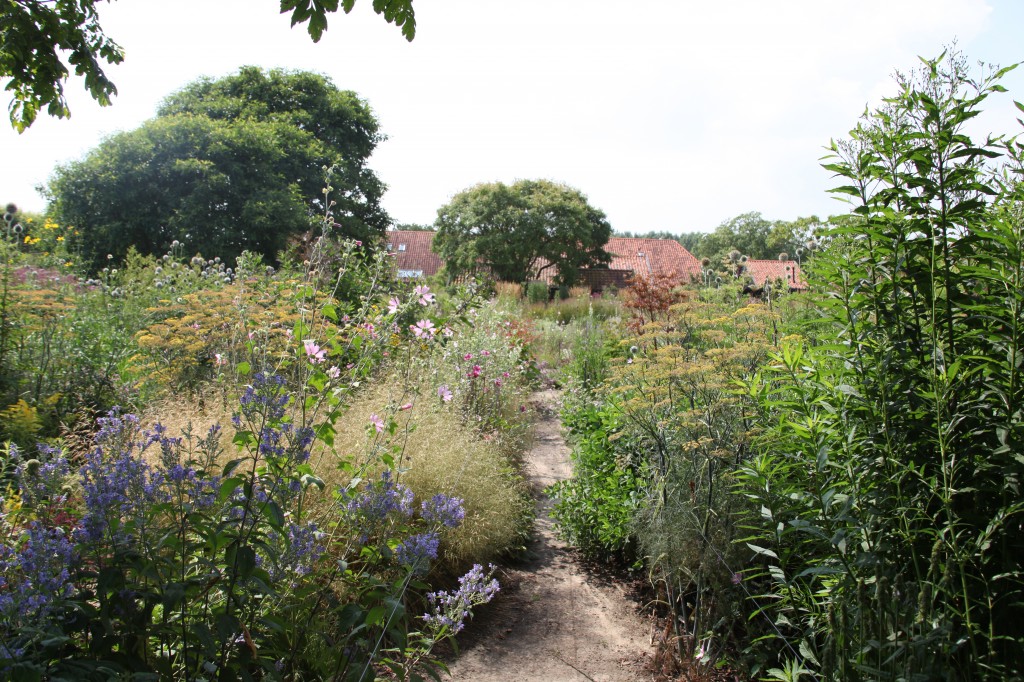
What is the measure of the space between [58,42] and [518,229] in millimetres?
29525

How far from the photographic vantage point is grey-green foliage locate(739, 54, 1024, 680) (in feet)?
5.79

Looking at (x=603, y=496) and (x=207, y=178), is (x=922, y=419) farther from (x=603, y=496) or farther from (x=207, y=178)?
(x=207, y=178)

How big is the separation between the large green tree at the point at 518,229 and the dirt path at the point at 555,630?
28.3 metres

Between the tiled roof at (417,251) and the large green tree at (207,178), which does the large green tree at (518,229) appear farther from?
the tiled roof at (417,251)

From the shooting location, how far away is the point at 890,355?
6.38 ft

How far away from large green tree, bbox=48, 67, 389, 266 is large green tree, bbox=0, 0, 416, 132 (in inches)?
674

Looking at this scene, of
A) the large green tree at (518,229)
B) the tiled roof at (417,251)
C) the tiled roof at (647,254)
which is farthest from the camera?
the tiled roof at (417,251)

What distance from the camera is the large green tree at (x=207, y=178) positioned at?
20.8 m

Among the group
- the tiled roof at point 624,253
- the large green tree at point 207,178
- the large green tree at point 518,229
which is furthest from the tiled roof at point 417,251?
the large green tree at point 207,178

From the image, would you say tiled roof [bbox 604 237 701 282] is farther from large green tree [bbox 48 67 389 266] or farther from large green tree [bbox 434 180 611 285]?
large green tree [bbox 48 67 389 266]

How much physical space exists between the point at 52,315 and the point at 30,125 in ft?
6.82

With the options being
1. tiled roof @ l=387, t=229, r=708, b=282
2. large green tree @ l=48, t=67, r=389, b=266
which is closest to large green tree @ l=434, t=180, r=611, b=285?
large green tree @ l=48, t=67, r=389, b=266

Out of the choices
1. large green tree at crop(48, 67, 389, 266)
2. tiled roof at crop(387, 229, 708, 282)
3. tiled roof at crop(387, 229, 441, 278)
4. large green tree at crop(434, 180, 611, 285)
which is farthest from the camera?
tiled roof at crop(387, 229, 441, 278)

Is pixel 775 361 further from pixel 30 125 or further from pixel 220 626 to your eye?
pixel 30 125
